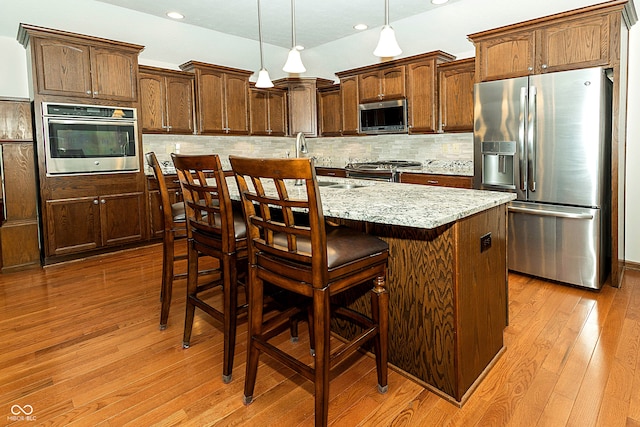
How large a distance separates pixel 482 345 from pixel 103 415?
1.76 m

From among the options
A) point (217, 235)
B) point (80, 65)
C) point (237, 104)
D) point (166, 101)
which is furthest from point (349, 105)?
point (217, 235)

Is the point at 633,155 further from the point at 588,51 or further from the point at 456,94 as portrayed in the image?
the point at 456,94

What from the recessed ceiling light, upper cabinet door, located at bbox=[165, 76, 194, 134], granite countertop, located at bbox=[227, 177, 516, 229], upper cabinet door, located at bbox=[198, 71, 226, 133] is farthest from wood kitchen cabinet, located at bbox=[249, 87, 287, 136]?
granite countertop, located at bbox=[227, 177, 516, 229]

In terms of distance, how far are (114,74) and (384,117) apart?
3.21 metres

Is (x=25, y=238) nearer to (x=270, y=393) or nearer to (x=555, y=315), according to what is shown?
(x=270, y=393)

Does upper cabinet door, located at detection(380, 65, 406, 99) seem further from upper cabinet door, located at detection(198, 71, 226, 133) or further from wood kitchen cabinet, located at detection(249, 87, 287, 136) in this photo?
upper cabinet door, located at detection(198, 71, 226, 133)

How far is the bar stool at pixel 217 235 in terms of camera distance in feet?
6.23

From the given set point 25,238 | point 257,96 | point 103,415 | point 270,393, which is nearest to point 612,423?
point 270,393

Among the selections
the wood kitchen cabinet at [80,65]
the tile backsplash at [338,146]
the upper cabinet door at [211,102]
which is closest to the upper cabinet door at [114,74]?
the wood kitchen cabinet at [80,65]

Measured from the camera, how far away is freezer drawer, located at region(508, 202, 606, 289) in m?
3.05

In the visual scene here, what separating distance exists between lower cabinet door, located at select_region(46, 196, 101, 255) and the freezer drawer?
13.8 ft

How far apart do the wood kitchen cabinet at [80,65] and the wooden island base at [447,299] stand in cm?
365

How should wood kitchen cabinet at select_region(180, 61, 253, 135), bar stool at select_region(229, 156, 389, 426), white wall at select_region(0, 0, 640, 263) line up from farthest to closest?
wood kitchen cabinet at select_region(180, 61, 253, 135)
white wall at select_region(0, 0, 640, 263)
bar stool at select_region(229, 156, 389, 426)

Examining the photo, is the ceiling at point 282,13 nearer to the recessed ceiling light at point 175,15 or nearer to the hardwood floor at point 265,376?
the recessed ceiling light at point 175,15
